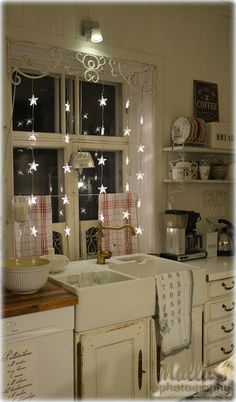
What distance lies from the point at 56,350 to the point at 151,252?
1294 millimetres

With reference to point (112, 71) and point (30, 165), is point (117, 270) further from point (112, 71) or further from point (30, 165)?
point (112, 71)

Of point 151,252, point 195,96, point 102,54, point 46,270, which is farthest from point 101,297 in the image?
point 195,96

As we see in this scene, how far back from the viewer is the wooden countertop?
169 centimetres

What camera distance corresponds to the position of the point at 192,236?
3.00m

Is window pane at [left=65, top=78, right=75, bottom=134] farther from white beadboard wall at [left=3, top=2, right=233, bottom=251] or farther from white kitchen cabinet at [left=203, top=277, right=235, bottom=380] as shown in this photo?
white kitchen cabinet at [left=203, top=277, right=235, bottom=380]

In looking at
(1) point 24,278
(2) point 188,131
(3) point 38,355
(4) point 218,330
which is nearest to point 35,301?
(1) point 24,278

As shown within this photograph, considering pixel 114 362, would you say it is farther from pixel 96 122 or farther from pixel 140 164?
pixel 96 122

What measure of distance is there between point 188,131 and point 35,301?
1.71 metres

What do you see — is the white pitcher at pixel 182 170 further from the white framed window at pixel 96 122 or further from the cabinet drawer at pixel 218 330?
the cabinet drawer at pixel 218 330

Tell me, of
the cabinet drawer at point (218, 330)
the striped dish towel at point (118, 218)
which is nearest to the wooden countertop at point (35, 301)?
the striped dish towel at point (118, 218)

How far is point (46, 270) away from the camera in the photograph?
1910 mm

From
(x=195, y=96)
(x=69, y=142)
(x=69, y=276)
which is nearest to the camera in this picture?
(x=69, y=276)

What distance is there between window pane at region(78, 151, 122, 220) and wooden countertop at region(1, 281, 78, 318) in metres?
0.95

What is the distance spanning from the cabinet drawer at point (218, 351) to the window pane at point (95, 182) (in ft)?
3.81
